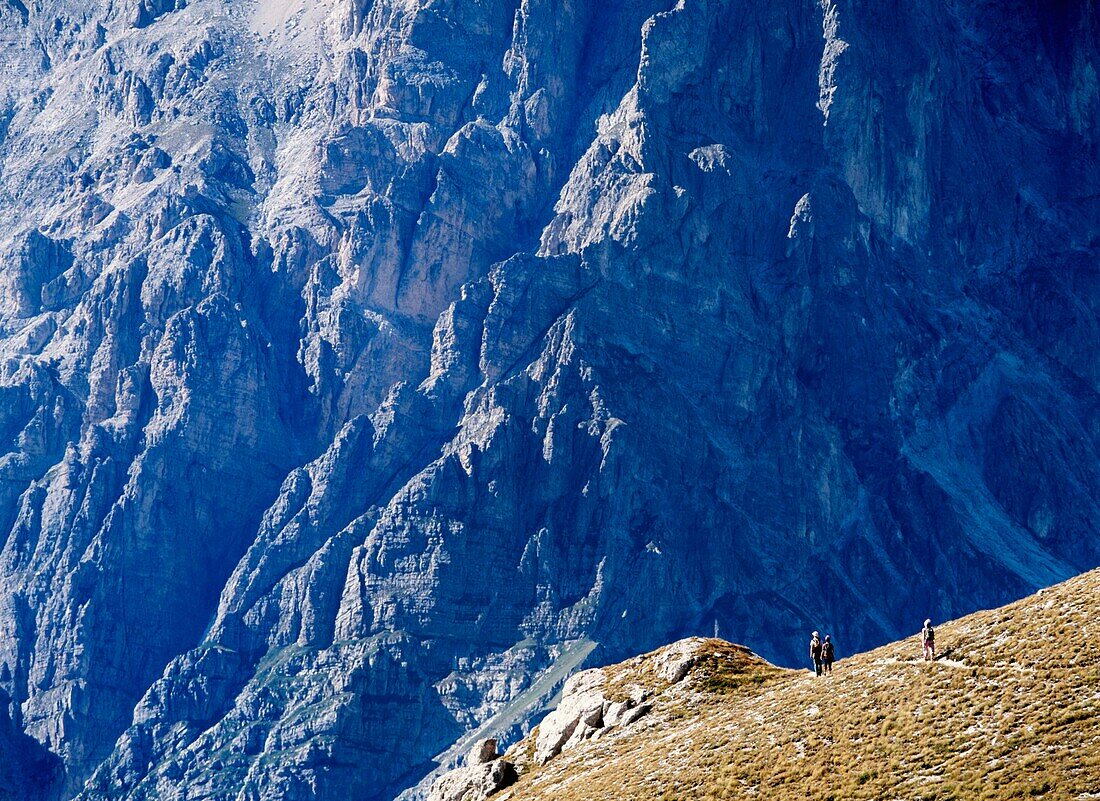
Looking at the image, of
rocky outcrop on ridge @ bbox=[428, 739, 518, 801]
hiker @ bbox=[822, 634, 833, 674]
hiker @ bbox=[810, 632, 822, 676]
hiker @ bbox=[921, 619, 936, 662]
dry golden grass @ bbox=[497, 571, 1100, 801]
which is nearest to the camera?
dry golden grass @ bbox=[497, 571, 1100, 801]

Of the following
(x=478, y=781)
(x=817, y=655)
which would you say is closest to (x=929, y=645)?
(x=817, y=655)

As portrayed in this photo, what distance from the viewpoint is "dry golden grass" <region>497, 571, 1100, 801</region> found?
356 ft

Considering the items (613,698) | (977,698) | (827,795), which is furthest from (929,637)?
(613,698)

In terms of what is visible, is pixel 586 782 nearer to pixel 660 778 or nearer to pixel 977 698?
pixel 660 778

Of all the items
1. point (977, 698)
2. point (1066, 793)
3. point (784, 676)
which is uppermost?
point (784, 676)

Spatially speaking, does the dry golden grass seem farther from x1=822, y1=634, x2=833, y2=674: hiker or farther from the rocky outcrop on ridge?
the rocky outcrop on ridge

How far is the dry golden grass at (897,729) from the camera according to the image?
356 ft

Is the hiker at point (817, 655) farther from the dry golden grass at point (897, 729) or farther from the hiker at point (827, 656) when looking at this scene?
the dry golden grass at point (897, 729)

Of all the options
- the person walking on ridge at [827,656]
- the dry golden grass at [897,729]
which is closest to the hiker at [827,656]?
the person walking on ridge at [827,656]

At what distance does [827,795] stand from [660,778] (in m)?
13.6

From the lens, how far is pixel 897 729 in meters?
Answer: 117

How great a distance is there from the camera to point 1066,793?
102 m

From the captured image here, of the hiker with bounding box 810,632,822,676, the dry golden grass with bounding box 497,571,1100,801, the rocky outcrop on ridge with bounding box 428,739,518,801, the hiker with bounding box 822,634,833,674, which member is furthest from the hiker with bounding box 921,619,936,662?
the rocky outcrop on ridge with bounding box 428,739,518,801

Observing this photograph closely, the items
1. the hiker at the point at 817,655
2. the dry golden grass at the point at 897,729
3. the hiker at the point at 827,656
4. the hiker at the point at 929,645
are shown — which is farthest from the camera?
the hiker at the point at 817,655
